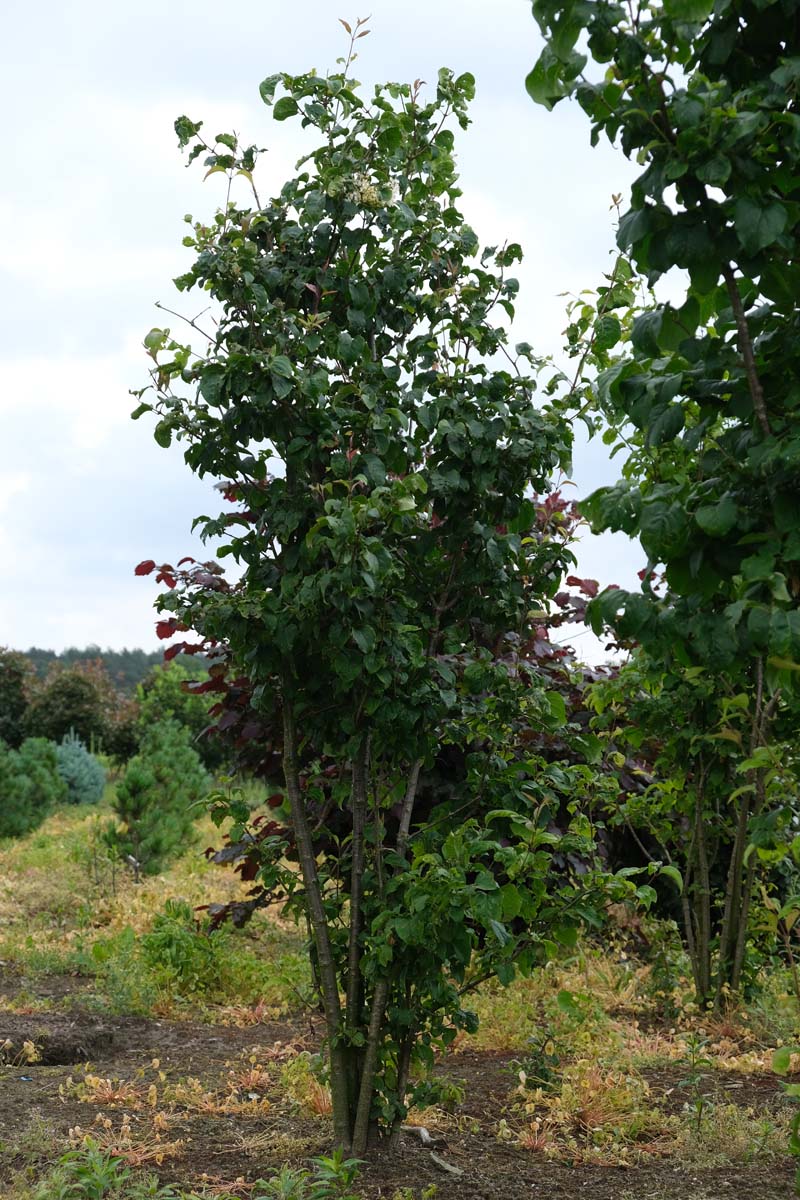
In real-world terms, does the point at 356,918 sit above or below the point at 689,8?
below

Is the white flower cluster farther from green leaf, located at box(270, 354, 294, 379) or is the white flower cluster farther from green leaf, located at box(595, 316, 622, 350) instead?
green leaf, located at box(595, 316, 622, 350)

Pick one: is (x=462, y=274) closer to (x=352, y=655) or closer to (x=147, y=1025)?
(x=352, y=655)

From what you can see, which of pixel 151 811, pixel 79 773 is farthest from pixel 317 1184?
pixel 79 773

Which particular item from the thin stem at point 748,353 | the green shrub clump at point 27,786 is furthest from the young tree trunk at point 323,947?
the green shrub clump at point 27,786

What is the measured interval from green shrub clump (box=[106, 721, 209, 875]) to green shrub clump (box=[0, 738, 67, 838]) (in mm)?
2158

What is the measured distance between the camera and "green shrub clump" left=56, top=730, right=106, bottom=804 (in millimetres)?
15164

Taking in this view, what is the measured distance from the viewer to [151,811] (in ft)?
30.5

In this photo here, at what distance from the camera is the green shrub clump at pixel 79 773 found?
15164mm

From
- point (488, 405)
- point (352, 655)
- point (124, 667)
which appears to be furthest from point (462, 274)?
point (124, 667)

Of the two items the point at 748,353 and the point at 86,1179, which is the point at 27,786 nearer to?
the point at 86,1179

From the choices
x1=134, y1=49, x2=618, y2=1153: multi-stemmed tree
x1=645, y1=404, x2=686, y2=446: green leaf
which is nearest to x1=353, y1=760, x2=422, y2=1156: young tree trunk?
x1=134, y1=49, x2=618, y2=1153: multi-stemmed tree

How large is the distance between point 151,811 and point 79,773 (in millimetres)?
6517

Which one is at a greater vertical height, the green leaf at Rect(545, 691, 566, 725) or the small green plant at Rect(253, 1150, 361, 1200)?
the green leaf at Rect(545, 691, 566, 725)

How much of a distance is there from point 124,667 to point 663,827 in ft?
104
